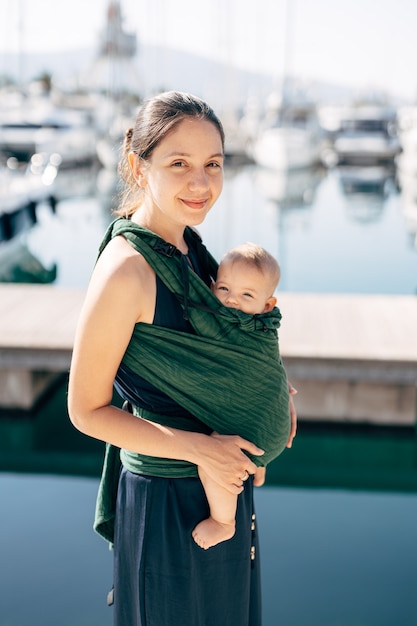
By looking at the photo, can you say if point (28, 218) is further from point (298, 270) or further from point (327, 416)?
point (327, 416)

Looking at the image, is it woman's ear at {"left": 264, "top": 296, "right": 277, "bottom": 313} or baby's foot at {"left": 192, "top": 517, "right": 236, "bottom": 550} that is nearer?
baby's foot at {"left": 192, "top": 517, "right": 236, "bottom": 550}

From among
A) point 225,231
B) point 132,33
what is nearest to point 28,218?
point 225,231

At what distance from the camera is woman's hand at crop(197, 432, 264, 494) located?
1.26 metres

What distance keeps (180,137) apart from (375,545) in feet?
12.2

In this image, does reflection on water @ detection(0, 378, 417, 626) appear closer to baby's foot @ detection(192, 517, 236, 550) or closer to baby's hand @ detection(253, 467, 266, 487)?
baby's hand @ detection(253, 467, 266, 487)

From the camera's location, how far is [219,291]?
4.72 feet

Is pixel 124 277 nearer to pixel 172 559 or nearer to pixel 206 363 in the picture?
pixel 206 363

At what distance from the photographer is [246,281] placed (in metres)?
1.40

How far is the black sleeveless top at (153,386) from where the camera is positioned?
1.26 meters

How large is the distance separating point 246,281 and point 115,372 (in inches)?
13.3

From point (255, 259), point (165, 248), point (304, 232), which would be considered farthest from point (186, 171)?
point (304, 232)

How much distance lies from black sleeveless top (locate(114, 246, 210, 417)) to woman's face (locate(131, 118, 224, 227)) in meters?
0.14

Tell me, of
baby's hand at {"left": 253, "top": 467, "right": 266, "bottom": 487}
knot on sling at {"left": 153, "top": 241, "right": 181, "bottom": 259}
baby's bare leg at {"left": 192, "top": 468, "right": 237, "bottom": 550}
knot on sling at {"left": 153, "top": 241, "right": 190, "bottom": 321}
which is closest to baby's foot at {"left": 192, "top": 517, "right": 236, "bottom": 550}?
baby's bare leg at {"left": 192, "top": 468, "right": 237, "bottom": 550}

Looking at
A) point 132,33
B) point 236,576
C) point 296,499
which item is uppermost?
point 132,33
